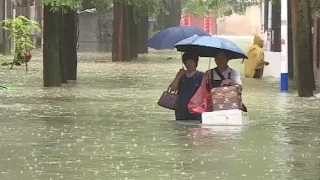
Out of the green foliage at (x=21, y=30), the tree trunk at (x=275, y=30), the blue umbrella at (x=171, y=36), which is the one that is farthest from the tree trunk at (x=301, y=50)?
the tree trunk at (x=275, y=30)

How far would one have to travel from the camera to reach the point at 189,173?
31.1ft

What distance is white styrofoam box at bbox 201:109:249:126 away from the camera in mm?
13883

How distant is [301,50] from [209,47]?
6.47m

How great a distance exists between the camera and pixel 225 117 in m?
13.9

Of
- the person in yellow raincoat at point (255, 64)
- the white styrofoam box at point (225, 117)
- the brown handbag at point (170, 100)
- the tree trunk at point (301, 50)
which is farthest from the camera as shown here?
the person in yellow raincoat at point (255, 64)

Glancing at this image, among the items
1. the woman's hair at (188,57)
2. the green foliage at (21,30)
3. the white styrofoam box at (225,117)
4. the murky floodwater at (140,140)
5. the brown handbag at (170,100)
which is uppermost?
the green foliage at (21,30)

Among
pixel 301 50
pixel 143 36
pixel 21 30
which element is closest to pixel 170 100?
pixel 301 50

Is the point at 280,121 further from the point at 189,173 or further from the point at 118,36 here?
the point at 118,36

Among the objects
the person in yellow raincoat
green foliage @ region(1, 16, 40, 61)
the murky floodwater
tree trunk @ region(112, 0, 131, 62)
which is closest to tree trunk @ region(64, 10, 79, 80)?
the murky floodwater

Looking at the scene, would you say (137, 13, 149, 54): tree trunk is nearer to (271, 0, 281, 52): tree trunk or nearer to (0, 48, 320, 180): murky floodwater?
(271, 0, 281, 52): tree trunk

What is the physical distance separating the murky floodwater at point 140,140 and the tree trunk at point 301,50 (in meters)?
0.39

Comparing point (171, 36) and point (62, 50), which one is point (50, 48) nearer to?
point (62, 50)

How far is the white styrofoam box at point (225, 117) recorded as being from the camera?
13883 mm

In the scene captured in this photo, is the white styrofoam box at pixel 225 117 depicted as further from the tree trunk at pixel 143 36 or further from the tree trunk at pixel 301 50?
the tree trunk at pixel 143 36
